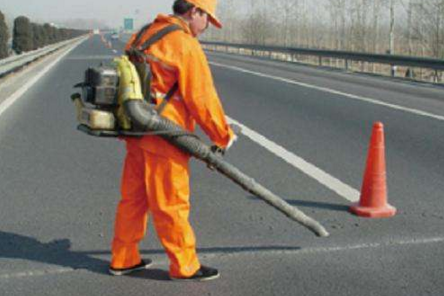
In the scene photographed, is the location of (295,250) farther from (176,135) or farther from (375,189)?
(176,135)

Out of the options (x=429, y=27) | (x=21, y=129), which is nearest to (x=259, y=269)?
(x=21, y=129)

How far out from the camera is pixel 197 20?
12.0ft

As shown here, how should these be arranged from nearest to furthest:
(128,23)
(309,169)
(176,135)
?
(176,135) < (309,169) < (128,23)

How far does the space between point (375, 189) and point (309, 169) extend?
5.51 ft

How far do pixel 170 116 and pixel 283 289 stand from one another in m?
1.22

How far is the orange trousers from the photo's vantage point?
144 inches

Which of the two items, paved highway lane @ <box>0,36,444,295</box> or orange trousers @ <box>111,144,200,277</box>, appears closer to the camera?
orange trousers @ <box>111,144,200,277</box>

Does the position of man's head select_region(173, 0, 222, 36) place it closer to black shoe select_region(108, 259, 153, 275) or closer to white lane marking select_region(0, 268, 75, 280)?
black shoe select_region(108, 259, 153, 275)

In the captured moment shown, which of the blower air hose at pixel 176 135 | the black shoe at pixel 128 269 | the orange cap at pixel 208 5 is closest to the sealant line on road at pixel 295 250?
the black shoe at pixel 128 269

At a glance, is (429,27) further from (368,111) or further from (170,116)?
(170,116)

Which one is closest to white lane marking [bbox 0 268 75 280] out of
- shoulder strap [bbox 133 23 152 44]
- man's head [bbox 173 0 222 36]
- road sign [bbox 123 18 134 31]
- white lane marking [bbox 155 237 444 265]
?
white lane marking [bbox 155 237 444 265]

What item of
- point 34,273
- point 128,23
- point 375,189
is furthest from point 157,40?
point 128,23

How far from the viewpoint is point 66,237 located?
466cm

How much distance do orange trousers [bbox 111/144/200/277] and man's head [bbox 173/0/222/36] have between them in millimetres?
811
